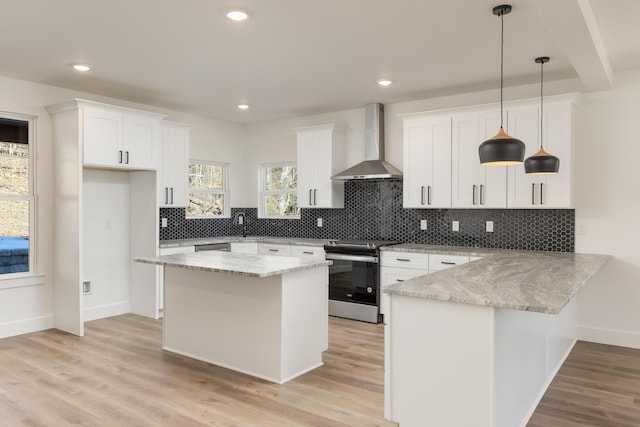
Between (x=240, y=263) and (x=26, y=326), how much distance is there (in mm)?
2877

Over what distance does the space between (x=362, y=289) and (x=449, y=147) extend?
1.93 meters

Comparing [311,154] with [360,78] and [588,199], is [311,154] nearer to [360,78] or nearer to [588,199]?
[360,78]

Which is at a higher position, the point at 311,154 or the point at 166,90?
the point at 166,90

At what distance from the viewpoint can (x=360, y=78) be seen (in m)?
4.77

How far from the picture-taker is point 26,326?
4.90m

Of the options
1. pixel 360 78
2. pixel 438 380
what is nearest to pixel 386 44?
pixel 360 78

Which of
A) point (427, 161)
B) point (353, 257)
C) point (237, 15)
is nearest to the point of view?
point (237, 15)

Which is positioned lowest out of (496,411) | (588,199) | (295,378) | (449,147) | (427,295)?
(295,378)

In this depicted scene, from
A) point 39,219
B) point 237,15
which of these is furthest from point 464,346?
point 39,219

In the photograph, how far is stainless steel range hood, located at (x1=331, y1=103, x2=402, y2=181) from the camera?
18.9 ft

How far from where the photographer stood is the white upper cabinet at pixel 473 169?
4.88m

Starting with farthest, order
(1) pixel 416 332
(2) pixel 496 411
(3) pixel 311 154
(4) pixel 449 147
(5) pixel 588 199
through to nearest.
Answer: (3) pixel 311 154 < (4) pixel 449 147 < (5) pixel 588 199 < (1) pixel 416 332 < (2) pixel 496 411

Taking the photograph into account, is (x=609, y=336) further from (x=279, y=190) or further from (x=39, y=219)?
(x=39, y=219)

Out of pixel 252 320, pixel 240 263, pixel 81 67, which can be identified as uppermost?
pixel 81 67
